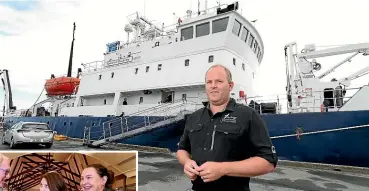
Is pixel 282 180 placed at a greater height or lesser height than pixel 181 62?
lesser

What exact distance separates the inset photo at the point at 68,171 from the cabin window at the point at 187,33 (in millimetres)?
11841

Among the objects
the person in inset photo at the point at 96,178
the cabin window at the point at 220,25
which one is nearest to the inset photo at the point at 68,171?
the person in inset photo at the point at 96,178

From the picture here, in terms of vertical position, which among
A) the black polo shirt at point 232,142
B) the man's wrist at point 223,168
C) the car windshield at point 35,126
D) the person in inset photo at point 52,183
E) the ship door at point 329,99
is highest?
the ship door at point 329,99

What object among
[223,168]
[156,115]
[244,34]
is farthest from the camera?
[244,34]

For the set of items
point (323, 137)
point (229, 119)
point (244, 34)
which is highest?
point (244, 34)

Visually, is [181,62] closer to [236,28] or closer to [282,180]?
[236,28]

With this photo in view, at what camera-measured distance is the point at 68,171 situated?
187 centimetres

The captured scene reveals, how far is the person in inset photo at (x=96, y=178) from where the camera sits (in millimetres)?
1764

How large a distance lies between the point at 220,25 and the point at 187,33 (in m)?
1.84

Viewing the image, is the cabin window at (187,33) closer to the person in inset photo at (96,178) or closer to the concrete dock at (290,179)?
the concrete dock at (290,179)

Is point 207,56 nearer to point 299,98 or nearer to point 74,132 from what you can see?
point 299,98

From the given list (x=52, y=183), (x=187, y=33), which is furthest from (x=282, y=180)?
(x=187, y=33)

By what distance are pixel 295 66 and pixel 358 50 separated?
7.75 ft

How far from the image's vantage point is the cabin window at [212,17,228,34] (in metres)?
12.4
